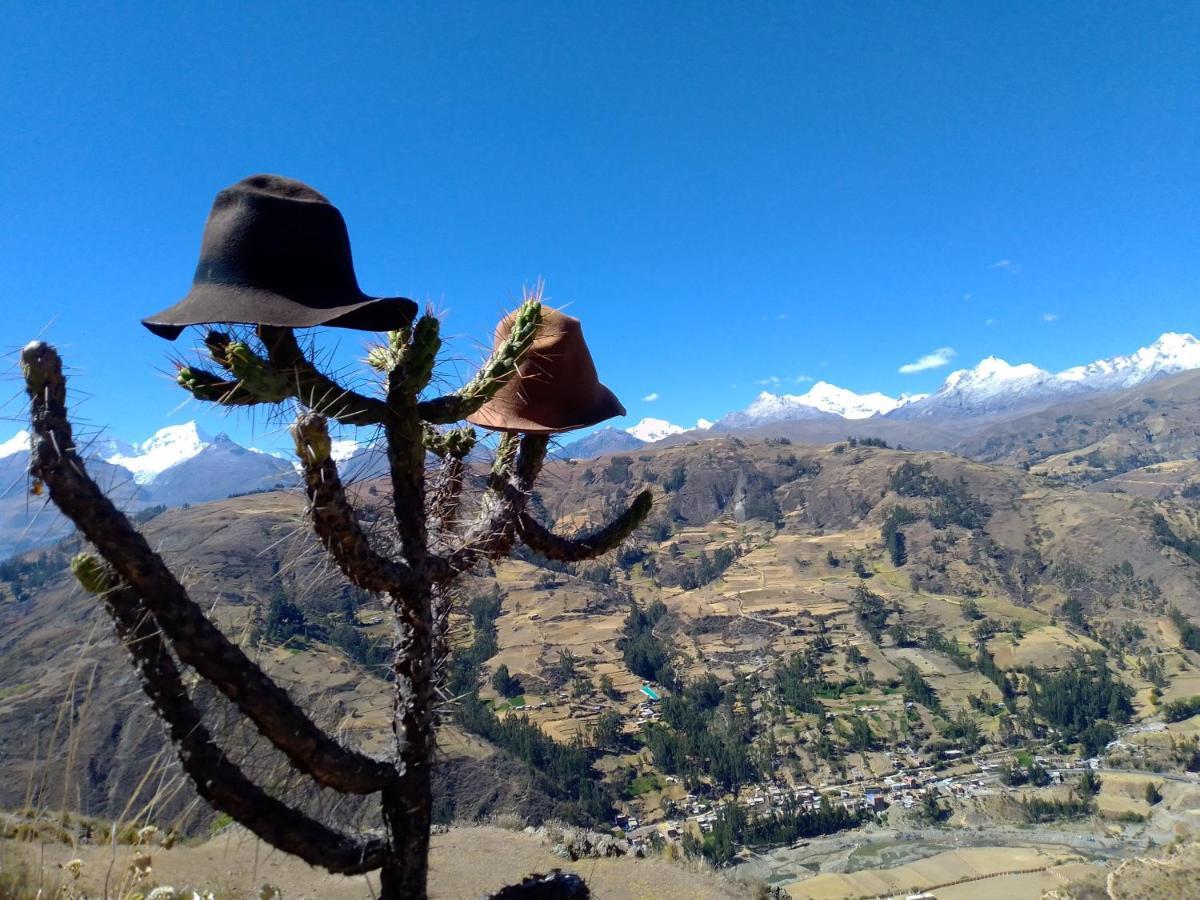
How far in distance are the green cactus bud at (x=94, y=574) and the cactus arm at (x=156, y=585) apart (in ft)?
0.31

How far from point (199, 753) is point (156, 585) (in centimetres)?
99

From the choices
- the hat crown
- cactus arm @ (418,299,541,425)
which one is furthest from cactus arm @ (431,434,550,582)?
the hat crown

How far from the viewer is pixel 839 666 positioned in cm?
11956

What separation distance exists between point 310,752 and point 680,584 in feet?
563

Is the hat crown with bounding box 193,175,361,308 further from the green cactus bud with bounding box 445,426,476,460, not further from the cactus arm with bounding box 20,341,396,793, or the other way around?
the green cactus bud with bounding box 445,426,476,460

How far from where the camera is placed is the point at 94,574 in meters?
3.29

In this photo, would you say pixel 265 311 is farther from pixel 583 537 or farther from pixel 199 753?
pixel 583 537

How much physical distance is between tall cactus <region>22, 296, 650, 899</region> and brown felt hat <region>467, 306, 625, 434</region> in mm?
333

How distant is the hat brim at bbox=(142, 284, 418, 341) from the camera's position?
326cm

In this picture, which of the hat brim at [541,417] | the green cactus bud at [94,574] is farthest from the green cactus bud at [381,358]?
the green cactus bud at [94,574]

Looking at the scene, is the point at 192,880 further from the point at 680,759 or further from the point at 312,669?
the point at 680,759

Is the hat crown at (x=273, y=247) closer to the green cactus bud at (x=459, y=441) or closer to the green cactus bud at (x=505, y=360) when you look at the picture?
the green cactus bud at (x=505, y=360)

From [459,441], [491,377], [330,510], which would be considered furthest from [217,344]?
[459,441]

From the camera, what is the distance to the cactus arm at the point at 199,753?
3.38m
